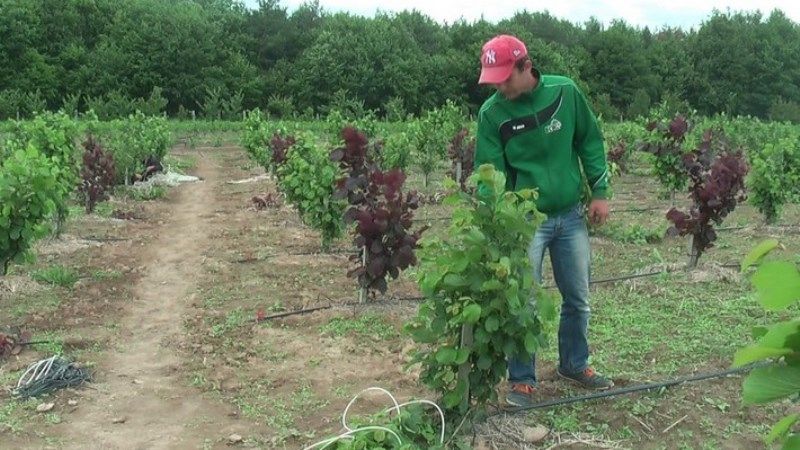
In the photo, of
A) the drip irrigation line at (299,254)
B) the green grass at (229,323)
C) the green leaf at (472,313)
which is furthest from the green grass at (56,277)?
the green leaf at (472,313)

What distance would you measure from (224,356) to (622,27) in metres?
51.1

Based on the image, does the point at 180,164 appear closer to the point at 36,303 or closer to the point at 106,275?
the point at 106,275

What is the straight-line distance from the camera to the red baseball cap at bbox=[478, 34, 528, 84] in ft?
11.7

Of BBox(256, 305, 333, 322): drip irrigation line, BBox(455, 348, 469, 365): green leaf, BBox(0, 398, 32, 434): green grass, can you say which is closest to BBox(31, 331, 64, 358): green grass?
BBox(0, 398, 32, 434): green grass

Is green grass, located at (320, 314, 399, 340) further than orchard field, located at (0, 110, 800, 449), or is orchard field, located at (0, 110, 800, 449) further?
green grass, located at (320, 314, 399, 340)

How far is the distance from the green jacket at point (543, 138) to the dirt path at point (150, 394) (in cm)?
194

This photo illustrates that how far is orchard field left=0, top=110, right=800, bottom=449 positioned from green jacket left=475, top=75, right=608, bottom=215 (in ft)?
1.26

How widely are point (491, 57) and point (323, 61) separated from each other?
Answer: 3848cm

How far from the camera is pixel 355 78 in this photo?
134 ft

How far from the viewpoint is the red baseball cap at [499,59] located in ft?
11.7

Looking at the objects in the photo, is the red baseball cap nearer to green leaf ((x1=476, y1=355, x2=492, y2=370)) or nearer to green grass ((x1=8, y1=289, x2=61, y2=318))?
green leaf ((x1=476, y1=355, x2=492, y2=370))

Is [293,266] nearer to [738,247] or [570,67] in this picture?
[738,247]

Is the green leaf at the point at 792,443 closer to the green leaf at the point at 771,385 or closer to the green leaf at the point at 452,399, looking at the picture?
the green leaf at the point at 771,385

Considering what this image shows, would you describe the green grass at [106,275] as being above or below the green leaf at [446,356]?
below
